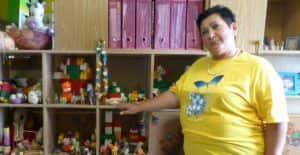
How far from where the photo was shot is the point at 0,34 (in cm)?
124

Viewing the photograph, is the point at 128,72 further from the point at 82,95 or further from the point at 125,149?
the point at 125,149

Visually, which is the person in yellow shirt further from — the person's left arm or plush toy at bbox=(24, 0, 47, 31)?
plush toy at bbox=(24, 0, 47, 31)

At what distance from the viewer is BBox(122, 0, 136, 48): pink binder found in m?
1.27

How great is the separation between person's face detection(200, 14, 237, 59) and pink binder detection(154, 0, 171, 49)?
0.29m

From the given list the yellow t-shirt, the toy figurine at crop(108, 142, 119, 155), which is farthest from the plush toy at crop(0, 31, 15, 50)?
the yellow t-shirt

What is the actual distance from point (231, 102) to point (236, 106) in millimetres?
27

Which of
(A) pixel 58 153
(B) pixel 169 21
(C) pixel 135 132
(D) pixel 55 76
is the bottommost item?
(A) pixel 58 153

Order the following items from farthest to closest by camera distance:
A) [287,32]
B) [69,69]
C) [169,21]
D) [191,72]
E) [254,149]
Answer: [287,32]
[69,69]
[169,21]
[191,72]
[254,149]

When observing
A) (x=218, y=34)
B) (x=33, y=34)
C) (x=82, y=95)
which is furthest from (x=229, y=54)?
(x=33, y=34)

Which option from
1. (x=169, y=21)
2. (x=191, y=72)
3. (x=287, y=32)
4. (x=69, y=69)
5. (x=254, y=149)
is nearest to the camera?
(x=254, y=149)

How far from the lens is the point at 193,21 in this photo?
1.28 m

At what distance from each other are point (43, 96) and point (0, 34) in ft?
1.32

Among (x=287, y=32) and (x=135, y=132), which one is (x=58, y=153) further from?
(x=287, y=32)

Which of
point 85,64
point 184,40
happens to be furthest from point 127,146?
point 184,40
